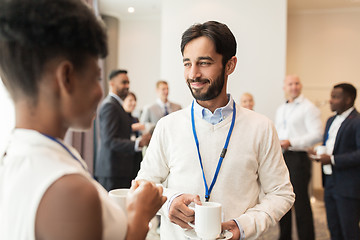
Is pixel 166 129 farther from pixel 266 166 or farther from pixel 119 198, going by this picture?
pixel 119 198

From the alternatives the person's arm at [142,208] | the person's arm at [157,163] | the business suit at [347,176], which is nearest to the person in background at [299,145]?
the business suit at [347,176]

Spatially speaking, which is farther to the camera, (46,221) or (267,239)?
(267,239)

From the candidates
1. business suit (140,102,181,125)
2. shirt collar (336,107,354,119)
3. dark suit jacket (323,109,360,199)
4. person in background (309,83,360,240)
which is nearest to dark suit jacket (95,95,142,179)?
business suit (140,102,181,125)

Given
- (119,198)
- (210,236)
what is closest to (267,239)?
(210,236)

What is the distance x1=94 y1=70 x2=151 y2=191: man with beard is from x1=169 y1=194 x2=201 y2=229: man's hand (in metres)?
1.96

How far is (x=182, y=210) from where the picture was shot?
128 cm

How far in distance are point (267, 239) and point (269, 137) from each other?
272cm

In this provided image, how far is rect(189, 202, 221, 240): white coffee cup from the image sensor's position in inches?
45.4

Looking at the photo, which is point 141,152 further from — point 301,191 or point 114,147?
point 301,191

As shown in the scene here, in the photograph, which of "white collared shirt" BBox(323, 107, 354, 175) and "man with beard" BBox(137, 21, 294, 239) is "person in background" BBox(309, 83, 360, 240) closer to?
"white collared shirt" BBox(323, 107, 354, 175)

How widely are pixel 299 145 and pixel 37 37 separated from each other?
3.24m

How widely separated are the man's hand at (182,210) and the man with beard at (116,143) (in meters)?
1.96

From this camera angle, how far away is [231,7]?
4801mm

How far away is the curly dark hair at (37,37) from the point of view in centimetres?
62
